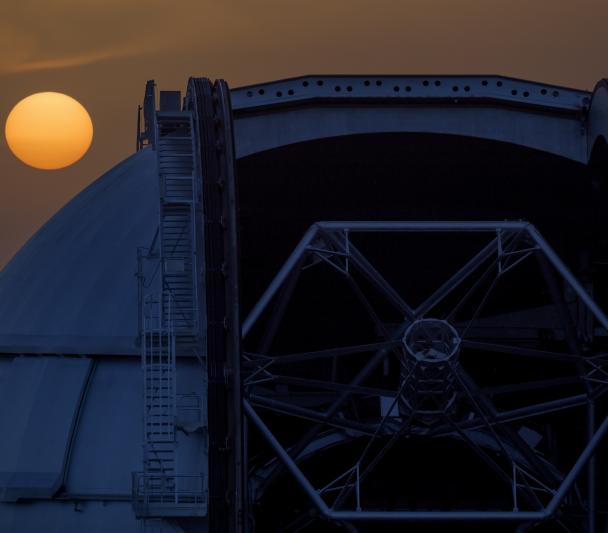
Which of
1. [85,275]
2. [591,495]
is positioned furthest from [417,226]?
[85,275]

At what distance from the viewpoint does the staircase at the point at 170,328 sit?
33719mm

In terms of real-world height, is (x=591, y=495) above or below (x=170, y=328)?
below

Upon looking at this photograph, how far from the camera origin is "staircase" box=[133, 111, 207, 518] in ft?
111

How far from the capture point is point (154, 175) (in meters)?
44.6

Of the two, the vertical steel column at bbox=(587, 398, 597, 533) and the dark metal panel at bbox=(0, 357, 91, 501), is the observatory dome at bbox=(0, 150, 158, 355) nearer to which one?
the dark metal panel at bbox=(0, 357, 91, 501)

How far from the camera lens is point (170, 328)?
114ft

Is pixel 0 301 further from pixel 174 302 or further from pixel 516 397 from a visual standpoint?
pixel 516 397

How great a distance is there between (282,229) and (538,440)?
9724 mm

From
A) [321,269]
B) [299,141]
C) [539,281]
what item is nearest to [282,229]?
[321,269]

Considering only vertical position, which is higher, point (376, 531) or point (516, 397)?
point (516, 397)

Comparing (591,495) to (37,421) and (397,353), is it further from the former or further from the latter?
(37,421)

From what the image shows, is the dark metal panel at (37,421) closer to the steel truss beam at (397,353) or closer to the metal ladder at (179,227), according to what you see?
Answer: the metal ladder at (179,227)

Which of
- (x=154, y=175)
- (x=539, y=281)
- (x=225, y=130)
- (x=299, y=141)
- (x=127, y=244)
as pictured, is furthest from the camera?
(x=539, y=281)

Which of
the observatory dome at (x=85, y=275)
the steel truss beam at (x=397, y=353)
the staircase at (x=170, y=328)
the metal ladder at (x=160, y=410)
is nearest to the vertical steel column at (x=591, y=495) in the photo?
the steel truss beam at (x=397, y=353)
